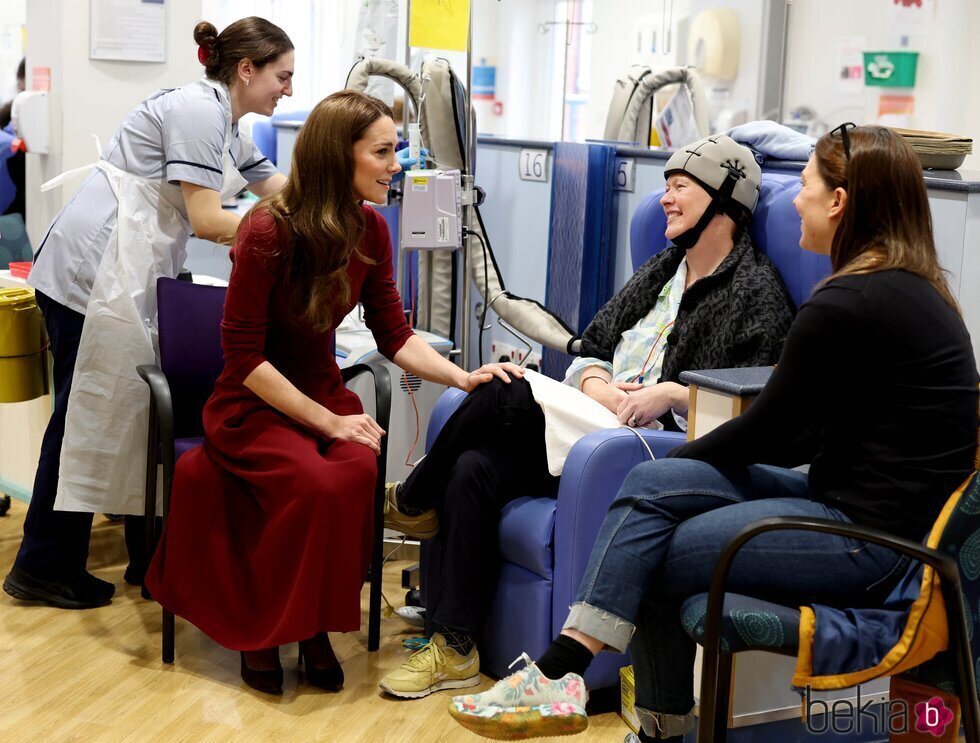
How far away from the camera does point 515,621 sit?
100.0 inches

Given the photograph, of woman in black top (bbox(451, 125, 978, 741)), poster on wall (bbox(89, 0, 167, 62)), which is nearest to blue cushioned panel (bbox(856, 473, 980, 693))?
woman in black top (bbox(451, 125, 978, 741))

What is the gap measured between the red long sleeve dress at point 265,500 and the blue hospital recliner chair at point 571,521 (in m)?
0.31

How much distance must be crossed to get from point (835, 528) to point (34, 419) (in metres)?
2.49

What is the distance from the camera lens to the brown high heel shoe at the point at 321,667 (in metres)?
2.57

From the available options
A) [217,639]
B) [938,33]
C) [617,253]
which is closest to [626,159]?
[617,253]

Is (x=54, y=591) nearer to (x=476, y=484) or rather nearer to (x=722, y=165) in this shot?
(x=476, y=484)

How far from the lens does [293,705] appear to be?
98.2 inches

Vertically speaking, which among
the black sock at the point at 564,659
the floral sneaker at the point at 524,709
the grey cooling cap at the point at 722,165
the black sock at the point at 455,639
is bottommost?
the black sock at the point at 455,639

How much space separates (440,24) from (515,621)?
5.59ft

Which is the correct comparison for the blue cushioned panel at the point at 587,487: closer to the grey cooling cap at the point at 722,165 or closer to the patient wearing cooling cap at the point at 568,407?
the patient wearing cooling cap at the point at 568,407

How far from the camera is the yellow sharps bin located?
3.09 m

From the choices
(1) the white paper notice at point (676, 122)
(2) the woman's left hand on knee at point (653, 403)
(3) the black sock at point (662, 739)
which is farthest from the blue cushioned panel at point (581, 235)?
(1) the white paper notice at point (676, 122)

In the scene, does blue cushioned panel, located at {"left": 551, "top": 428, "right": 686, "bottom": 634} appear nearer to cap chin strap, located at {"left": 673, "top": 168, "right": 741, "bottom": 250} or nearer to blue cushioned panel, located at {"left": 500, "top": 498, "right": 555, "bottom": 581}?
blue cushioned panel, located at {"left": 500, "top": 498, "right": 555, "bottom": 581}

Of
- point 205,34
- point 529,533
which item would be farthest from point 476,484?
point 205,34
